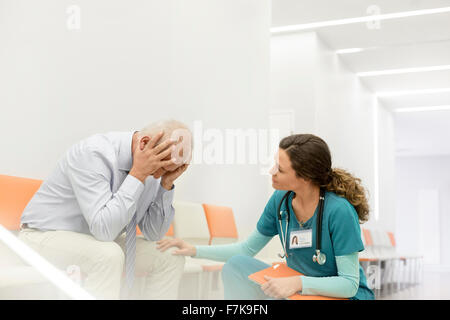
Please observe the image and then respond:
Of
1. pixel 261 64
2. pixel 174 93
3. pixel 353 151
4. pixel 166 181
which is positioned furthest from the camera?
pixel 353 151

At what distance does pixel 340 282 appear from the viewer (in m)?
1.37

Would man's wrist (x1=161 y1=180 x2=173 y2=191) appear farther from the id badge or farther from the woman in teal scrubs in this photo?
the id badge

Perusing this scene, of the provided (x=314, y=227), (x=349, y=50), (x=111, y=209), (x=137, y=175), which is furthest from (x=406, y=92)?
(x=111, y=209)

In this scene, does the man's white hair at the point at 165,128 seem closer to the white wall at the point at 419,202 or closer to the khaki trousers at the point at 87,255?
the khaki trousers at the point at 87,255

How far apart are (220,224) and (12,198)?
1.73m

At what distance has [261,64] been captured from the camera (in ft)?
14.6

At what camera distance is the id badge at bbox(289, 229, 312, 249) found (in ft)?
4.87

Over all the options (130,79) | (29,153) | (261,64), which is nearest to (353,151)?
(261,64)

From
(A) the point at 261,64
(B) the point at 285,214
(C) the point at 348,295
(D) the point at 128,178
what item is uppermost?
(A) the point at 261,64

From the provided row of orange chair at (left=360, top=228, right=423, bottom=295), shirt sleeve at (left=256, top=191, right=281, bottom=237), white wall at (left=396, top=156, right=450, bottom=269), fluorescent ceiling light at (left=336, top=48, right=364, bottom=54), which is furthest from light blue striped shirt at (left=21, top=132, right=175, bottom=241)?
white wall at (left=396, top=156, right=450, bottom=269)

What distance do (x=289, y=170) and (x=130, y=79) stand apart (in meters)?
1.48

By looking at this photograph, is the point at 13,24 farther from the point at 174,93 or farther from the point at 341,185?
the point at 341,185

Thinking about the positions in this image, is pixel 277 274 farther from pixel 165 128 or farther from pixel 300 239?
pixel 165 128

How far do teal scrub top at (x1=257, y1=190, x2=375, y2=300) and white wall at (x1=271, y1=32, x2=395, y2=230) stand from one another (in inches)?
163
